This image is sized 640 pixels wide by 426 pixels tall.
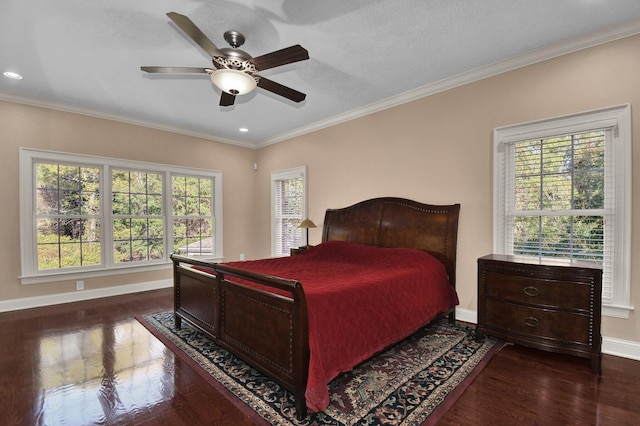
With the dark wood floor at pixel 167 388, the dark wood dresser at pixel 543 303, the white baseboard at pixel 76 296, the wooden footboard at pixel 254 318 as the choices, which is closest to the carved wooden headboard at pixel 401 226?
the dark wood dresser at pixel 543 303

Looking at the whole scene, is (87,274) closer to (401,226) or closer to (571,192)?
(401,226)

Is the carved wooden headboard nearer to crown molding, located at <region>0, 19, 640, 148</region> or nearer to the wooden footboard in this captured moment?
crown molding, located at <region>0, 19, 640, 148</region>

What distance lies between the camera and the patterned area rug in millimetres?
1825

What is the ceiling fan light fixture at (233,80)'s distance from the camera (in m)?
2.36

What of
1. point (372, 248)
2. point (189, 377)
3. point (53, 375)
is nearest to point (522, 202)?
point (372, 248)

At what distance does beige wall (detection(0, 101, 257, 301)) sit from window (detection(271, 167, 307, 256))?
67 centimetres

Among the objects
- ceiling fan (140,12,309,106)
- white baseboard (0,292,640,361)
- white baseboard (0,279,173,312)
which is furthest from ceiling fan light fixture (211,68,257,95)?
white baseboard (0,279,173,312)

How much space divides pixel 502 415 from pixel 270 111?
4248mm

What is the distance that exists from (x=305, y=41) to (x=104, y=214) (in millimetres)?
3955

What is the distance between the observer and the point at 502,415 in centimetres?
183

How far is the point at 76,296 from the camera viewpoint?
14.3ft

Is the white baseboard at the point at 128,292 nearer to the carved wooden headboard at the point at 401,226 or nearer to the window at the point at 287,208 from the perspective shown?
the carved wooden headboard at the point at 401,226

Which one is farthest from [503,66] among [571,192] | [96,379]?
[96,379]

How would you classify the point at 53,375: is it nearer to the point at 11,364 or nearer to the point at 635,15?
the point at 11,364
